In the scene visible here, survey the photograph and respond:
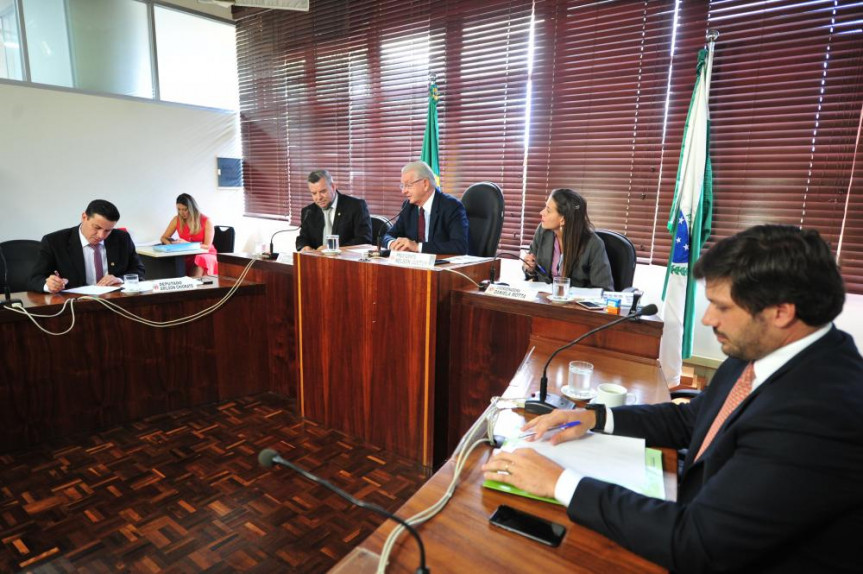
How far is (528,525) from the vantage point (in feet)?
2.62

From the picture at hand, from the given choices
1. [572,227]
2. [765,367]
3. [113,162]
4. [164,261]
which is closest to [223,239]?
[164,261]

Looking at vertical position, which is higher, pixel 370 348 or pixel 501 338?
pixel 501 338

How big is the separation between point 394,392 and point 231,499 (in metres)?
0.80

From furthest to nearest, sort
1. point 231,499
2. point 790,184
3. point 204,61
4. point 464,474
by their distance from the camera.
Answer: point 204,61, point 790,184, point 231,499, point 464,474

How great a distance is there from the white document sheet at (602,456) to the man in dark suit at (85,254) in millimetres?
2661

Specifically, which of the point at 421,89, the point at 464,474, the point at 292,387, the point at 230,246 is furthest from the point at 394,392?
the point at 230,246

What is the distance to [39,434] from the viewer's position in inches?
93.0

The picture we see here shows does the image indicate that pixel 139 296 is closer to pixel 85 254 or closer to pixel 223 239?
pixel 85 254

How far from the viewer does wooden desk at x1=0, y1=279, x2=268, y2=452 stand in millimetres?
2289

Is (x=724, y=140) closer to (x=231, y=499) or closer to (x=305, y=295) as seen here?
(x=305, y=295)

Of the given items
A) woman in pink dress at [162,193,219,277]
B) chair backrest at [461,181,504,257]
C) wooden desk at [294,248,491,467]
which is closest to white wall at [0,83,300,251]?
woman in pink dress at [162,193,219,277]

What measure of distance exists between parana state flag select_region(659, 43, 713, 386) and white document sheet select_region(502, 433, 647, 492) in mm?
2085

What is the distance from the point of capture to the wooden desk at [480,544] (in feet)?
2.37

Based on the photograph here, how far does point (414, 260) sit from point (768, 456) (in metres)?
1.64
